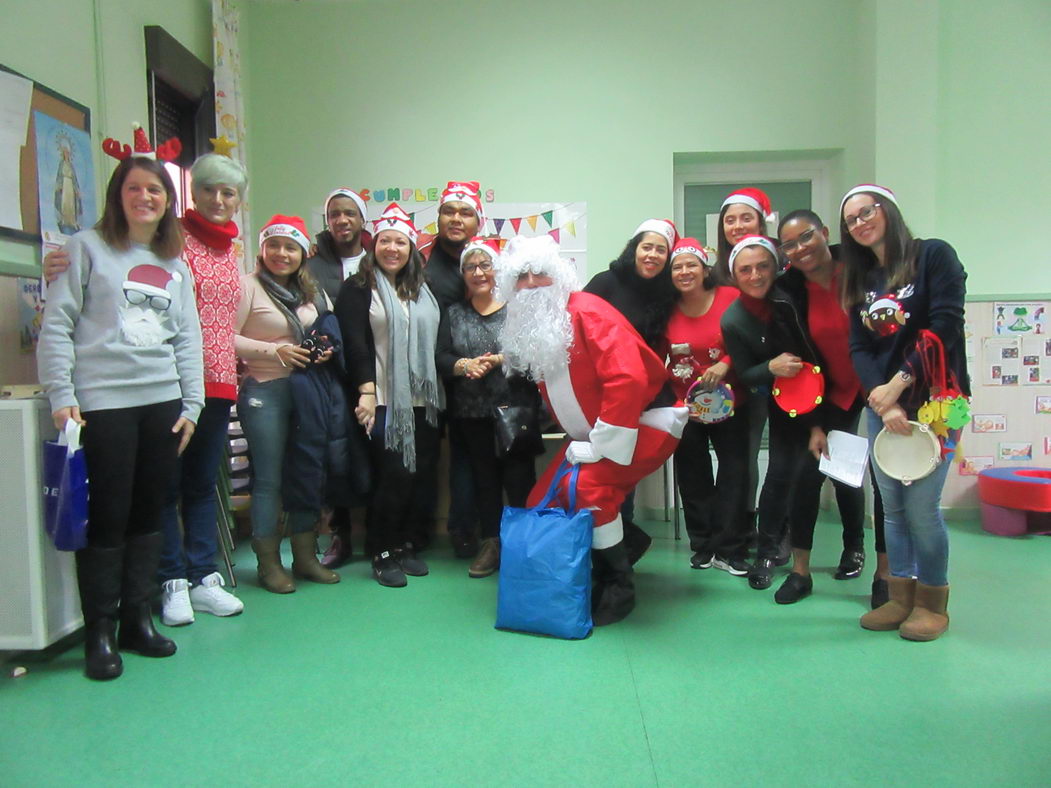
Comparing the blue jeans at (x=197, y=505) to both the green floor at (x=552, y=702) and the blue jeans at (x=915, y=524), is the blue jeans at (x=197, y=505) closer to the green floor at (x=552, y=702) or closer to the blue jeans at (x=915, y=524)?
the green floor at (x=552, y=702)

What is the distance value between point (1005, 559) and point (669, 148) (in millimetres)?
2575

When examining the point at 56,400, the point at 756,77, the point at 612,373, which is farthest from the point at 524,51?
the point at 56,400

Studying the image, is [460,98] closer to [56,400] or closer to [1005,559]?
[56,400]

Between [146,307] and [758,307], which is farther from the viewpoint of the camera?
[758,307]

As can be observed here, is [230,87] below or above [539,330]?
above

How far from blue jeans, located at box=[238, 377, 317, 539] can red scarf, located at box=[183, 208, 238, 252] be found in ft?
1.61

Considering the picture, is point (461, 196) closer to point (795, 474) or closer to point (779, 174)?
point (795, 474)

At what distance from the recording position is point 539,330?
7.72 feet

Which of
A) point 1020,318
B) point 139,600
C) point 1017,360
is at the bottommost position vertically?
point 139,600

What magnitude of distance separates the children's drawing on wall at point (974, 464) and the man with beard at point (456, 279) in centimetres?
257

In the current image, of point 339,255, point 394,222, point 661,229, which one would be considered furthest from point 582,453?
point 339,255

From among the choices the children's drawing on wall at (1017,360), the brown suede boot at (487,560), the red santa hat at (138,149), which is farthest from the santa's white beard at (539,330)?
the children's drawing on wall at (1017,360)

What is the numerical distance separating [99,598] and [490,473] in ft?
4.57

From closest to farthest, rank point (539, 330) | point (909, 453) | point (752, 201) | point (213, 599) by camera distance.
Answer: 1. point (909, 453)
2. point (539, 330)
3. point (213, 599)
4. point (752, 201)
